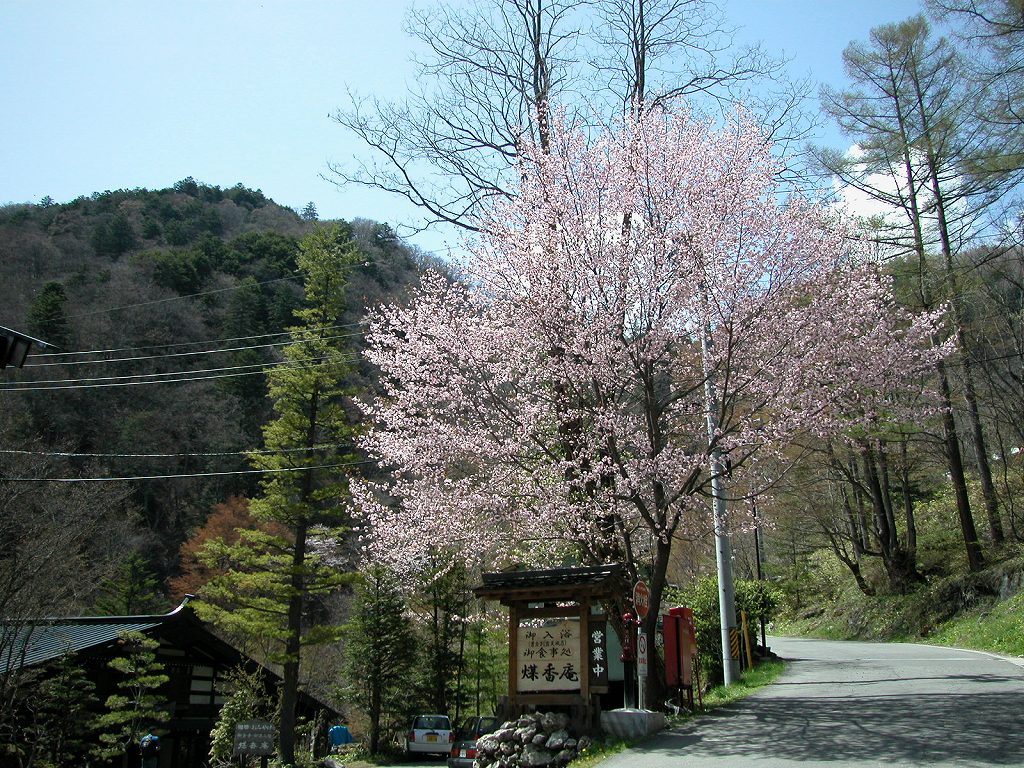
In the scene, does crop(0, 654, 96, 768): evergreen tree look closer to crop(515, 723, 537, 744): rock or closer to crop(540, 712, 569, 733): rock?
crop(515, 723, 537, 744): rock

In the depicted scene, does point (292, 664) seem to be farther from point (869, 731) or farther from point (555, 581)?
point (869, 731)

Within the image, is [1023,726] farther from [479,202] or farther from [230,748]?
[230,748]

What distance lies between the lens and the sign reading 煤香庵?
9.88 m

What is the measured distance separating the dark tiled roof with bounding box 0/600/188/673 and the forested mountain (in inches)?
226

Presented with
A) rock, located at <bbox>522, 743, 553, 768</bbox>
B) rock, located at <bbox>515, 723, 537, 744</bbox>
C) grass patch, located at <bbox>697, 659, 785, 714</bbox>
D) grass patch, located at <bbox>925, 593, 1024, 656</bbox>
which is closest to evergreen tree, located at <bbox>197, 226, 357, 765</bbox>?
grass patch, located at <bbox>697, 659, 785, 714</bbox>

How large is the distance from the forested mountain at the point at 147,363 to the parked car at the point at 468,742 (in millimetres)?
13595

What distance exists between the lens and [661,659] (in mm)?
11805

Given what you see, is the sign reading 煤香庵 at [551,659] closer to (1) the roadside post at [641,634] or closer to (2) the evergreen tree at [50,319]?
(1) the roadside post at [641,634]

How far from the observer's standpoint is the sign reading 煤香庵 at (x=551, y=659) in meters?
9.88

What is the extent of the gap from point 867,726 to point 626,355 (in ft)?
18.3

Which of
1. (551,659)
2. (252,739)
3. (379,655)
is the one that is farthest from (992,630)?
(379,655)

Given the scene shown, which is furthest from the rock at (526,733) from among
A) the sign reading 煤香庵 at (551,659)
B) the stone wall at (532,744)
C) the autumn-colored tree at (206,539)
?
the autumn-colored tree at (206,539)

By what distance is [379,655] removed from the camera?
24.8 meters

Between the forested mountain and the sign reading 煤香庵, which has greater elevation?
the forested mountain
